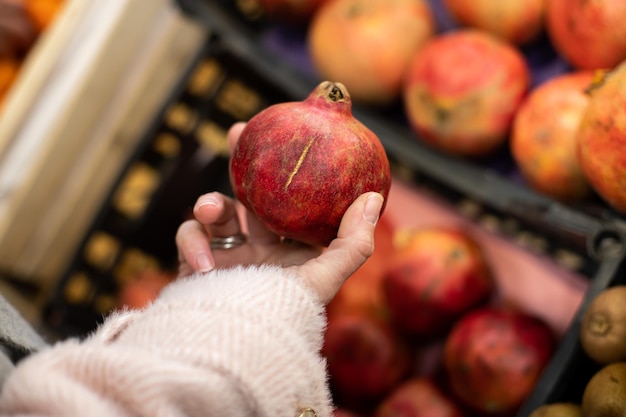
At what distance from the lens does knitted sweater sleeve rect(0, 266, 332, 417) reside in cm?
A: 53

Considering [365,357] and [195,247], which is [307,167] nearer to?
[195,247]

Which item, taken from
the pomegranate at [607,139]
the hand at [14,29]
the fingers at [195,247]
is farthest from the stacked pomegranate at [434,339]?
the hand at [14,29]

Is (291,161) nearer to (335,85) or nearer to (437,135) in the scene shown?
(335,85)

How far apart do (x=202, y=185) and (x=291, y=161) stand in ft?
3.38

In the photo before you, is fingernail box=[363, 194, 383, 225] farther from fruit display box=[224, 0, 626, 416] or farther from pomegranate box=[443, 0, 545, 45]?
pomegranate box=[443, 0, 545, 45]

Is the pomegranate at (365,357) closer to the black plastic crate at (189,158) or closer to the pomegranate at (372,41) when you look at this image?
the black plastic crate at (189,158)

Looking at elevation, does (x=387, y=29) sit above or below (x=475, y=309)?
above

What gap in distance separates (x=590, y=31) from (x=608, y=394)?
0.64 m

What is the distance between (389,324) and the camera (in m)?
1.32

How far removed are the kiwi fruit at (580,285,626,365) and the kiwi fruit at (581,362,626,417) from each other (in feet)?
0.08

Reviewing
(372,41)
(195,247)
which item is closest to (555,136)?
(372,41)

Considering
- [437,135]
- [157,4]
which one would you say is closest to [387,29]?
[437,135]

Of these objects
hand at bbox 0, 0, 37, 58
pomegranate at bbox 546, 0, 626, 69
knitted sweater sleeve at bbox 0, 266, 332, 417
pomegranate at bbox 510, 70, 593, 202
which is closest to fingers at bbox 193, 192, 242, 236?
knitted sweater sleeve at bbox 0, 266, 332, 417

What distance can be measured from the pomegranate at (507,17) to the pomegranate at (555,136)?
0.58ft
